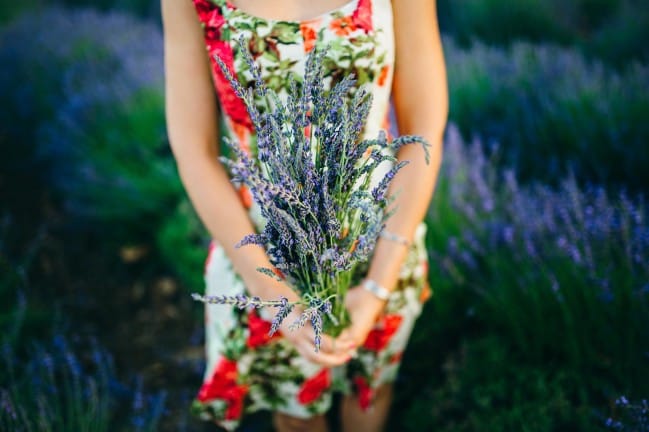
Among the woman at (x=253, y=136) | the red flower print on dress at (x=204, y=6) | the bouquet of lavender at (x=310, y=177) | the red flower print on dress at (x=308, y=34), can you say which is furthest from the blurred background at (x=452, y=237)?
the red flower print on dress at (x=204, y=6)

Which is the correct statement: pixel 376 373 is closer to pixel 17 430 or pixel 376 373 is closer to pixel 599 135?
pixel 17 430

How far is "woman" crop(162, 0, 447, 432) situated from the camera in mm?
1293

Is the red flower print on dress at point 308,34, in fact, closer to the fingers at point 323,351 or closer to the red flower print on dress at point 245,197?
the red flower print on dress at point 245,197

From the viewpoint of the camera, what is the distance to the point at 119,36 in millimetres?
4727

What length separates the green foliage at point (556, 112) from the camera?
2.61 metres

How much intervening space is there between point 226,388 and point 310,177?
97 centimetres

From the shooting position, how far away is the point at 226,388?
1652 mm

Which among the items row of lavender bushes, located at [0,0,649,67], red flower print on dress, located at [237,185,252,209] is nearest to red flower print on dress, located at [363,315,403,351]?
red flower print on dress, located at [237,185,252,209]

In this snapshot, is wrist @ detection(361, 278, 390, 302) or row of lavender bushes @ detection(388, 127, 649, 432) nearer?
wrist @ detection(361, 278, 390, 302)

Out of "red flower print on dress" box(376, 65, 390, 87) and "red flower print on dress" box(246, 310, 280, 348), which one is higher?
"red flower print on dress" box(376, 65, 390, 87)

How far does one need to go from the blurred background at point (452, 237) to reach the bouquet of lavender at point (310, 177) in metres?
0.79

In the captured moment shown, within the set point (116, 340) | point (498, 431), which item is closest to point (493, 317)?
point (498, 431)

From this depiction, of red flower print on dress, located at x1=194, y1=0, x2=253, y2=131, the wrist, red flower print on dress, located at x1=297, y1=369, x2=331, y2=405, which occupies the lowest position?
red flower print on dress, located at x1=297, y1=369, x2=331, y2=405

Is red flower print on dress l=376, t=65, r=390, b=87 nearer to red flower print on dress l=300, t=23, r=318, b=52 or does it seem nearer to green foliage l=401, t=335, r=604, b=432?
red flower print on dress l=300, t=23, r=318, b=52
